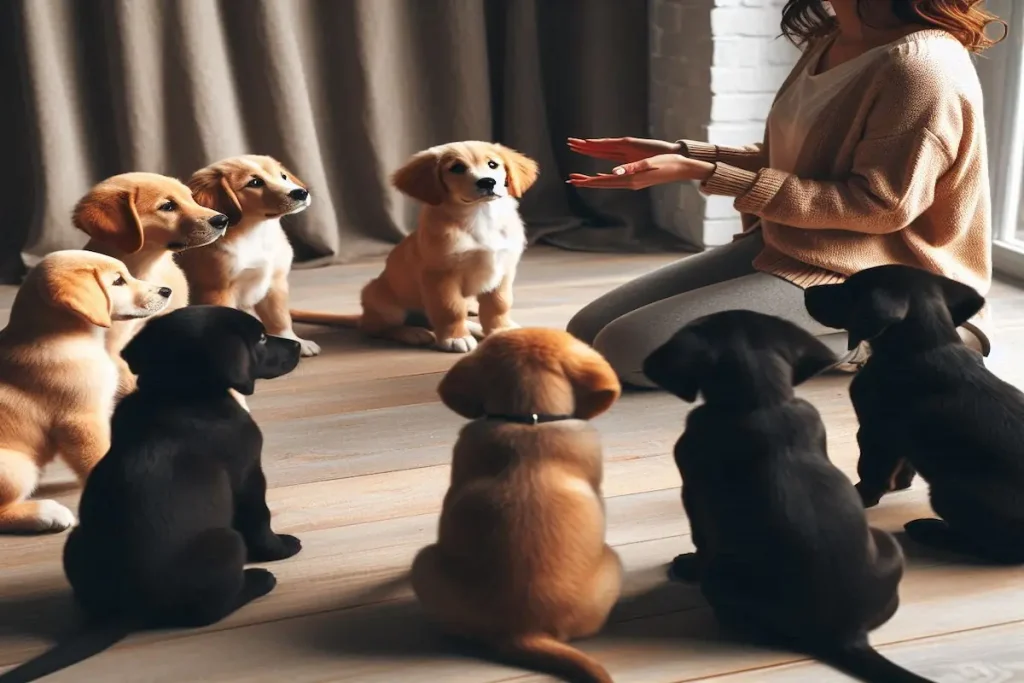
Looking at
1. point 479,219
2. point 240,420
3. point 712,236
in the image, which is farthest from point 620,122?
point 240,420

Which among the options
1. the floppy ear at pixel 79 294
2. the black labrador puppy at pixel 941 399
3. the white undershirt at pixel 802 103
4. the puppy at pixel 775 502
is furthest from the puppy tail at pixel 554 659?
the white undershirt at pixel 802 103

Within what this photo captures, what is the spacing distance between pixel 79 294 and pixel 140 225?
0.33 m

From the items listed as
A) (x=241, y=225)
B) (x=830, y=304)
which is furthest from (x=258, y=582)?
(x=241, y=225)

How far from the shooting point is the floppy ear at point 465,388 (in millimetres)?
1399

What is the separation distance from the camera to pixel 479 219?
2.54 m

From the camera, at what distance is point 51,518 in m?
1.80

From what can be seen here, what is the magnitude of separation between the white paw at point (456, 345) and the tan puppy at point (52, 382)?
3.17 feet

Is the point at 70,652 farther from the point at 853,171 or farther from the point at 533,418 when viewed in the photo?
the point at 853,171

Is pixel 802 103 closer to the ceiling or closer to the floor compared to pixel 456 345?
closer to the ceiling

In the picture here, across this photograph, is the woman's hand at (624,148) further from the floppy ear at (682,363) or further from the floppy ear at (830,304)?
the floppy ear at (682,363)

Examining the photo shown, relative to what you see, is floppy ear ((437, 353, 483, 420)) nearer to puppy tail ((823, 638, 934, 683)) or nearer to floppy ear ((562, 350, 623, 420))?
floppy ear ((562, 350, 623, 420))

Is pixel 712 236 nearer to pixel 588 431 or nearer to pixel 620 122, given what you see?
pixel 620 122

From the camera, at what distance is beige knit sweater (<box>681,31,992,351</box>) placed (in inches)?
80.3

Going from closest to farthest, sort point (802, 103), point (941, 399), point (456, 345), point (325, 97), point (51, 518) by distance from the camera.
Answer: point (941, 399)
point (51, 518)
point (802, 103)
point (456, 345)
point (325, 97)
